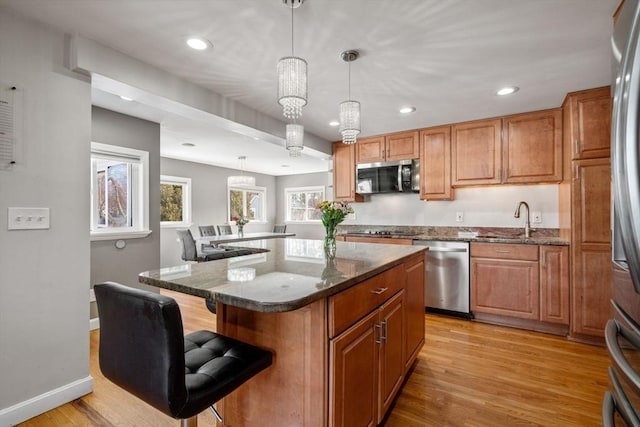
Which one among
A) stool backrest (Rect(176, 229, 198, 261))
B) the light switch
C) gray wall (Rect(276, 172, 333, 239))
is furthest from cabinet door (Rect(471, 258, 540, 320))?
gray wall (Rect(276, 172, 333, 239))

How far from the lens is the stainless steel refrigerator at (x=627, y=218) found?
0.61 metres

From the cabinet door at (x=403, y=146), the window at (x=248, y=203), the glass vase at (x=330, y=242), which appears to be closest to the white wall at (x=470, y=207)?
the cabinet door at (x=403, y=146)

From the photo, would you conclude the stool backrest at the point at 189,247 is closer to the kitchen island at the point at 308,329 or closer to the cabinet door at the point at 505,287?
the kitchen island at the point at 308,329

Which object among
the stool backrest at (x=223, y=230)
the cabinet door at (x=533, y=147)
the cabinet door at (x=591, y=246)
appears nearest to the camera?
the cabinet door at (x=591, y=246)

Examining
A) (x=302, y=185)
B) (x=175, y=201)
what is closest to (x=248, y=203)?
(x=302, y=185)

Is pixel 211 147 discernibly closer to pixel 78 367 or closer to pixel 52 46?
pixel 52 46

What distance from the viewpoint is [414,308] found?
2148 millimetres

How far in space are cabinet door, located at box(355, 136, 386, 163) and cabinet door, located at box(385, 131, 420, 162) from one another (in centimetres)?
8

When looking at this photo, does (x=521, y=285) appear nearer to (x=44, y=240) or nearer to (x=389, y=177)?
(x=389, y=177)

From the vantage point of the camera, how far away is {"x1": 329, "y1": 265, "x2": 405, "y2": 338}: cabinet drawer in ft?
3.83

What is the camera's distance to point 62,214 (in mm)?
1900

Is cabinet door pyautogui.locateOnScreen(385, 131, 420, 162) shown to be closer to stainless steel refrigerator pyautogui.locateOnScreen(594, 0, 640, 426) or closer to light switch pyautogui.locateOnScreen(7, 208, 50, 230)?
stainless steel refrigerator pyautogui.locateOnScreen(594, 0, 640, 426)

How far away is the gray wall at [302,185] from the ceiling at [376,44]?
17.3ft

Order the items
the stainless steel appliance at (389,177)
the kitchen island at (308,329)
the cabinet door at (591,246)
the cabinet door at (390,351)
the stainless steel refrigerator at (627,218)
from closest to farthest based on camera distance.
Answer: the stainless steel refrigerator at (627,218), the kitchen island at (308,329), the cabinet door at (390,351), the cabinet door at (591,246), the stainless steel appliance at (389,177)
